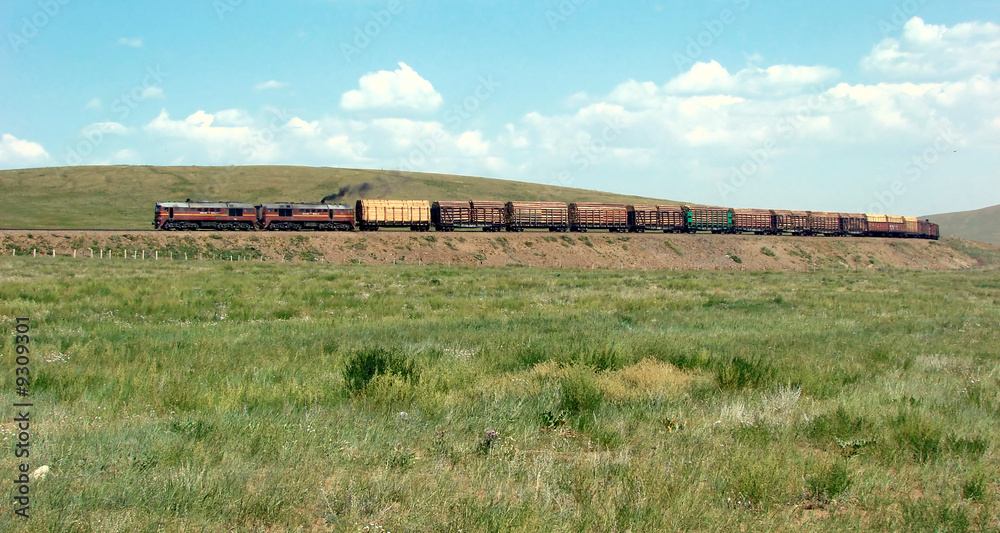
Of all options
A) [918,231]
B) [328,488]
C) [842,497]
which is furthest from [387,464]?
[918,231]

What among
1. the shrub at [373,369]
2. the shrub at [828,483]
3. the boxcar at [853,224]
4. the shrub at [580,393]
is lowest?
the shrub at [828,483]

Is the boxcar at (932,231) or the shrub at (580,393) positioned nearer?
the shrub at (580,393)

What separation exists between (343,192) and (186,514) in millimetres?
126530

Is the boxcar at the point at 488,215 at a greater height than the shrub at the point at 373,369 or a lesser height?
greater

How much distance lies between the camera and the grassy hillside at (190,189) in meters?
90.9

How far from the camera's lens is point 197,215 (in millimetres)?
55156

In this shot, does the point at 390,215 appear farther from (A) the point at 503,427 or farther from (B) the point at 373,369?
(A) the point at 503,427

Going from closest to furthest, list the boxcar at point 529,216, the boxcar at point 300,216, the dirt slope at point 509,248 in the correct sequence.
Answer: the dirt slope at point 509,248 → the boxcar at point 300,216 → the boxcar at point 529,216

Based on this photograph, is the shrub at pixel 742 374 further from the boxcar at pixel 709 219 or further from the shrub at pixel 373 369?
the boxcar at pixel 709 219

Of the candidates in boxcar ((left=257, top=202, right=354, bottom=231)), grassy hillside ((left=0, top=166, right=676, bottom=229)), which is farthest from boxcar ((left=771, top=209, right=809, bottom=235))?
grassy hillside ((left=0, top=166, right=676, bottom=229))

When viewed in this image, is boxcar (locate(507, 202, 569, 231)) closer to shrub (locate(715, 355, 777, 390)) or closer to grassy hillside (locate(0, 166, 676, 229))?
grassy hillside (locate(0, 166, 676, 229))

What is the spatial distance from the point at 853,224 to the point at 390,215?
6132 centimetres

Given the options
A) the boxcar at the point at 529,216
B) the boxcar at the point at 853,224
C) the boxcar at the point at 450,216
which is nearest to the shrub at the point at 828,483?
the boxcar at the point at 450,216

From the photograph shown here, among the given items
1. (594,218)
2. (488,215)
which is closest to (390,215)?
(488,215)
